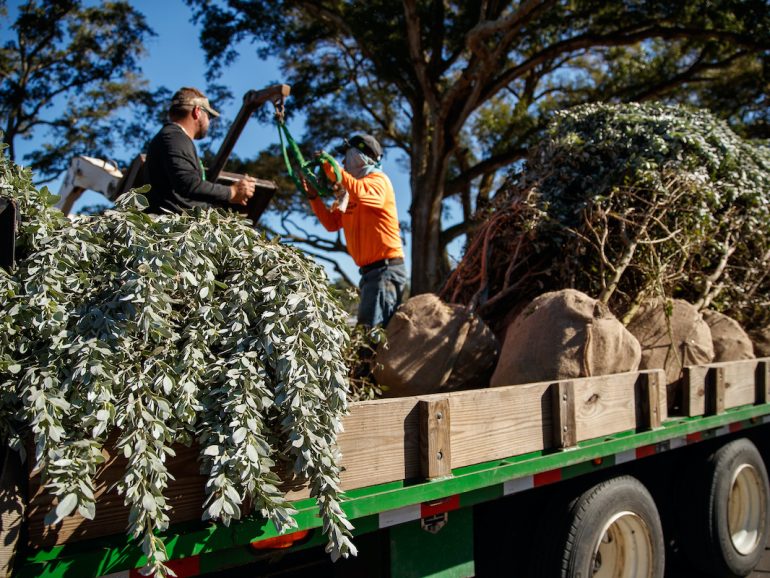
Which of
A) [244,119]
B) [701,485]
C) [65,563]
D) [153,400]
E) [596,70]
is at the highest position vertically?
[596,70]

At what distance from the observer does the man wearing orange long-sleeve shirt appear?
4473mm

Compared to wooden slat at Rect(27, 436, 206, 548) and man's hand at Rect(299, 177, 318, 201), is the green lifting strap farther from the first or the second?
wooden slat at Rect(27, 436, 206, 548)

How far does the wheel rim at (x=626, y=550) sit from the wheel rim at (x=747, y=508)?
1354mm

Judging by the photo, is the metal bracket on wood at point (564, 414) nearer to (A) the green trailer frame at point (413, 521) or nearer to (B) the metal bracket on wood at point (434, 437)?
(A) the green trailer frame at point (413, 521)

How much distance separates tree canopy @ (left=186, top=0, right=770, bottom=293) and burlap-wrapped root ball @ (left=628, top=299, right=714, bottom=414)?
7720mm

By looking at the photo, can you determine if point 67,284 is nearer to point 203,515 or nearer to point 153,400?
point 153,400

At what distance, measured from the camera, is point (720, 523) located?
13.8 feet

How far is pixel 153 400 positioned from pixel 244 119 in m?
2.68

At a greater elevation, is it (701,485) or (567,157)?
(567,157)

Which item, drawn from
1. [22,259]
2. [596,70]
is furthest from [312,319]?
[596,70]

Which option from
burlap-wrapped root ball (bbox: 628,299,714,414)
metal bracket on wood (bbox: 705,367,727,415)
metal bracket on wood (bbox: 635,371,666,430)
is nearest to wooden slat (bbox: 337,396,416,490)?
metal bracket on wood (bbox: 635,371,666,430)

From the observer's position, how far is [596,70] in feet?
57.4

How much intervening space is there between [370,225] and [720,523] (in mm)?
2957

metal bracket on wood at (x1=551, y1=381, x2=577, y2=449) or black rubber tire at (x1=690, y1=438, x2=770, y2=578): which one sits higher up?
metal bracket on wood at (x1=551, y1=381, x2=577, y2=449)
